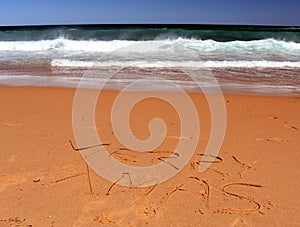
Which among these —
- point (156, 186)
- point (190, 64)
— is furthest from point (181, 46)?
point (156, 186)

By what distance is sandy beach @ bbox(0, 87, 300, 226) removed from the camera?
6.77 ft

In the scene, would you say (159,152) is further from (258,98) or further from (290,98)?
(290,98)

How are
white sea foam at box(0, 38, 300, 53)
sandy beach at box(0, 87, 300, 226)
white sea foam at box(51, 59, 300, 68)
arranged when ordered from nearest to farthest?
sandy beach at box(0, 87, 300, 226) < white sea foam at box(51, 59, 300, 68) < white sea foam at box(0, 38, 300, 53)

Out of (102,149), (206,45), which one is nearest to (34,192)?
(102,149)

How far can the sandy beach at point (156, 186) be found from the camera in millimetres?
2062

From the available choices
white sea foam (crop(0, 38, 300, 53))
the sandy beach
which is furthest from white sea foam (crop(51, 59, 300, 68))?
the sandy beach

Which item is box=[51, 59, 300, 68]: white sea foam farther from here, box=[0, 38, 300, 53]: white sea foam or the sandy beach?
the sandy beach

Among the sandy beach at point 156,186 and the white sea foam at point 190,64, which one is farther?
the white sea foam at point 190,64

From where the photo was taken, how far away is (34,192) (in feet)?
7.64

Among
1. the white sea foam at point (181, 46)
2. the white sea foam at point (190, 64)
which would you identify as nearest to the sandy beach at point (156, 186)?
the white sea foam at point (190, 64)

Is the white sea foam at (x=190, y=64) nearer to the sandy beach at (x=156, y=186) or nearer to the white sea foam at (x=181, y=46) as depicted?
the white sea foam at (x=181, y=46)

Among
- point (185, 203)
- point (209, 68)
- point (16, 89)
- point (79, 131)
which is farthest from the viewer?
point (209, 68)

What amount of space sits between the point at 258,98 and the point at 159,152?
2774 mm

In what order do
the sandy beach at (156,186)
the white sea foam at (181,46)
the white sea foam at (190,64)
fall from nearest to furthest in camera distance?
1. the sandy beach at (156,186)
2. the white sea foam at (190,64)
3. the white sea foam at (181,46)
